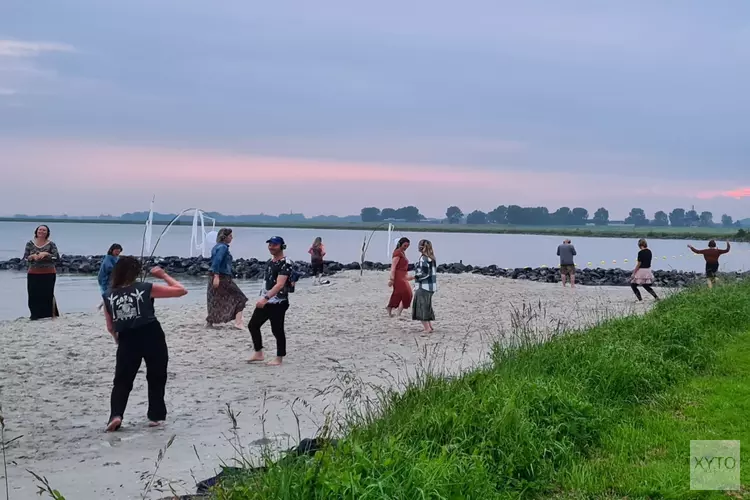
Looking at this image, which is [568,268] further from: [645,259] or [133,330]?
[133,330]

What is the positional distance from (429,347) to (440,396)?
6333 millimetres

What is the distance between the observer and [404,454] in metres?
4.53

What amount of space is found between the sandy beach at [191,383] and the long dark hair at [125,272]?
4.96 ft

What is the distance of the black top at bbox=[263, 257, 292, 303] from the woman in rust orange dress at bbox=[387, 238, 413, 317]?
16.4 feet

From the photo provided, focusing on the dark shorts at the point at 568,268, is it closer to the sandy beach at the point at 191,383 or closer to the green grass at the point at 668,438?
the sandy beach at the point at 191,383

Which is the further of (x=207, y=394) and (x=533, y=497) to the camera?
(x=207, y=394)

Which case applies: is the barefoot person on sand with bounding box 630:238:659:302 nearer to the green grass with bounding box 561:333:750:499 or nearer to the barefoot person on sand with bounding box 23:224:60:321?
the green grass with bounding box 561:333:750:499

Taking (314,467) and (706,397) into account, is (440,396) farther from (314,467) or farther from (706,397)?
(706,397)

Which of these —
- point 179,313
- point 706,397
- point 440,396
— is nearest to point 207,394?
point 440,396

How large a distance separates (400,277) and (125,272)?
359 inches

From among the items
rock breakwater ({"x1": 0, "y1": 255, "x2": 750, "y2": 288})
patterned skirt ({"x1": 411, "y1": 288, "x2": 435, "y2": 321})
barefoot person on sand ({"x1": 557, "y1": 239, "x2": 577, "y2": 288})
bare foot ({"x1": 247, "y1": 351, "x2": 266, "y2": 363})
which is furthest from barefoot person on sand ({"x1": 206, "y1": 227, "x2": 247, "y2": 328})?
rock breakwater ({"x1": 0, "y1": 255, "x2": 750, "y2": 288})

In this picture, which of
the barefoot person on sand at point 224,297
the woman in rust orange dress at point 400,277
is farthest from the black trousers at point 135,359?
the woman in rust orange dress at point 400,277

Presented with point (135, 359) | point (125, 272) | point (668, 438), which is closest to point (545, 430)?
point (668, 438)

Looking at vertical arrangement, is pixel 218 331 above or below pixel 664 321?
below
